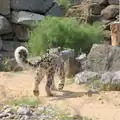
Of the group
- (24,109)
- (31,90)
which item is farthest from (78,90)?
(24,109)

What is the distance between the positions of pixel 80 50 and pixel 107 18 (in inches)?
84.4

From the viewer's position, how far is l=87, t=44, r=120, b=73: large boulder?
9.09m

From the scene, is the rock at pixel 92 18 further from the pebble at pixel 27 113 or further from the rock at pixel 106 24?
the pebble at pixel 27 113

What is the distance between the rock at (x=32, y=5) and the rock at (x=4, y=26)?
26.8 inches

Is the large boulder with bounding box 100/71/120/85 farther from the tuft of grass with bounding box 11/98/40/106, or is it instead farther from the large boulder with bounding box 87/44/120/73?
the tuft of grass with bounding box 11/98/40/106

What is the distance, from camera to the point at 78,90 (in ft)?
26.0

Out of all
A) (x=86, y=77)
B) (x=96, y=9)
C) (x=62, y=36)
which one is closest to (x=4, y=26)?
(x=96, y=9)

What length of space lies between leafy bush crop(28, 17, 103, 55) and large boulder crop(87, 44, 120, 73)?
7.21 ft

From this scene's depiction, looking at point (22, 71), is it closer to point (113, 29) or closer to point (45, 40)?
point (45, 40)

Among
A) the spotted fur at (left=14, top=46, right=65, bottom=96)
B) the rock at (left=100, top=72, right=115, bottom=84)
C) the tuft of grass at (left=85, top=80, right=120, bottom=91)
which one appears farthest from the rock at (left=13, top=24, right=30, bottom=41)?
the spotted fur at (left=14, top=46, right=65, bottom=96)

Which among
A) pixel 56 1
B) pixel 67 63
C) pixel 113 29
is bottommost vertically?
pixel 67 63

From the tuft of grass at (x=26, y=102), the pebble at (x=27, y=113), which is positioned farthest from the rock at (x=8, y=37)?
the pebble at (x=27, y=113)

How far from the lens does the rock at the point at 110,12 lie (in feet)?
41.5

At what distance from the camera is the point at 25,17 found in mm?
15258
